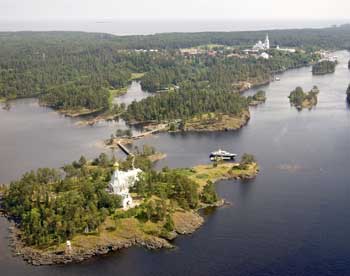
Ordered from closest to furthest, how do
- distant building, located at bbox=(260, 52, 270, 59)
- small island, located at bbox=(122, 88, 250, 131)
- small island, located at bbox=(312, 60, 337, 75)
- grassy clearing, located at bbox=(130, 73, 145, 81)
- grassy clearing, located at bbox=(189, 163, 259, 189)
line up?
grassy clearing, located at bbox=(189, 163, 259, 189)
small island, located at bbox=(122, 88, 250, 131)
grassy clearing, located at bbox=(130, 73, 145, 81)
small island, located at bbox=(312, 60, 337, 75)
distant building, located at bbox=(260, 52, 270, 59)

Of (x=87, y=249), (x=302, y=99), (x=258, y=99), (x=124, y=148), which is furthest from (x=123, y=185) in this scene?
(x=258, y=99)

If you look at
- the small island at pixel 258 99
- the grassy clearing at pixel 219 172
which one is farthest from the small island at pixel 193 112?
Answer: the grassy clearing at pixel 219 172

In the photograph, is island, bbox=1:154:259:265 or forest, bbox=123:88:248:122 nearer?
island, bbox=1:154:259:265

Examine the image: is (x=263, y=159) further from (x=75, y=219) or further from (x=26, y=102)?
(x=26, y=102)

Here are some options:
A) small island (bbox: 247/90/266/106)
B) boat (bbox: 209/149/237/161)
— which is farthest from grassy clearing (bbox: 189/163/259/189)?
small island (bbox: 247/90/266/106)

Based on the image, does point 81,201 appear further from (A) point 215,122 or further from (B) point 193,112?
(B) point 193,112

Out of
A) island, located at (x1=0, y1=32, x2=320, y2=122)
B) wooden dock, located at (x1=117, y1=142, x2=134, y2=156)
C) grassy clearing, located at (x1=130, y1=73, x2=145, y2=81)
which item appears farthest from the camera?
grassy clearing, located at (x1=130, y1=73, x2=145, y2=81)

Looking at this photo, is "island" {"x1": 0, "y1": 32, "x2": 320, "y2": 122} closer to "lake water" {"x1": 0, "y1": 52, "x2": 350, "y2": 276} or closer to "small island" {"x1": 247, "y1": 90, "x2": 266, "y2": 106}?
"small island" {"x1": 247, "y1": 90, "x2": 266, "y2": 106}
